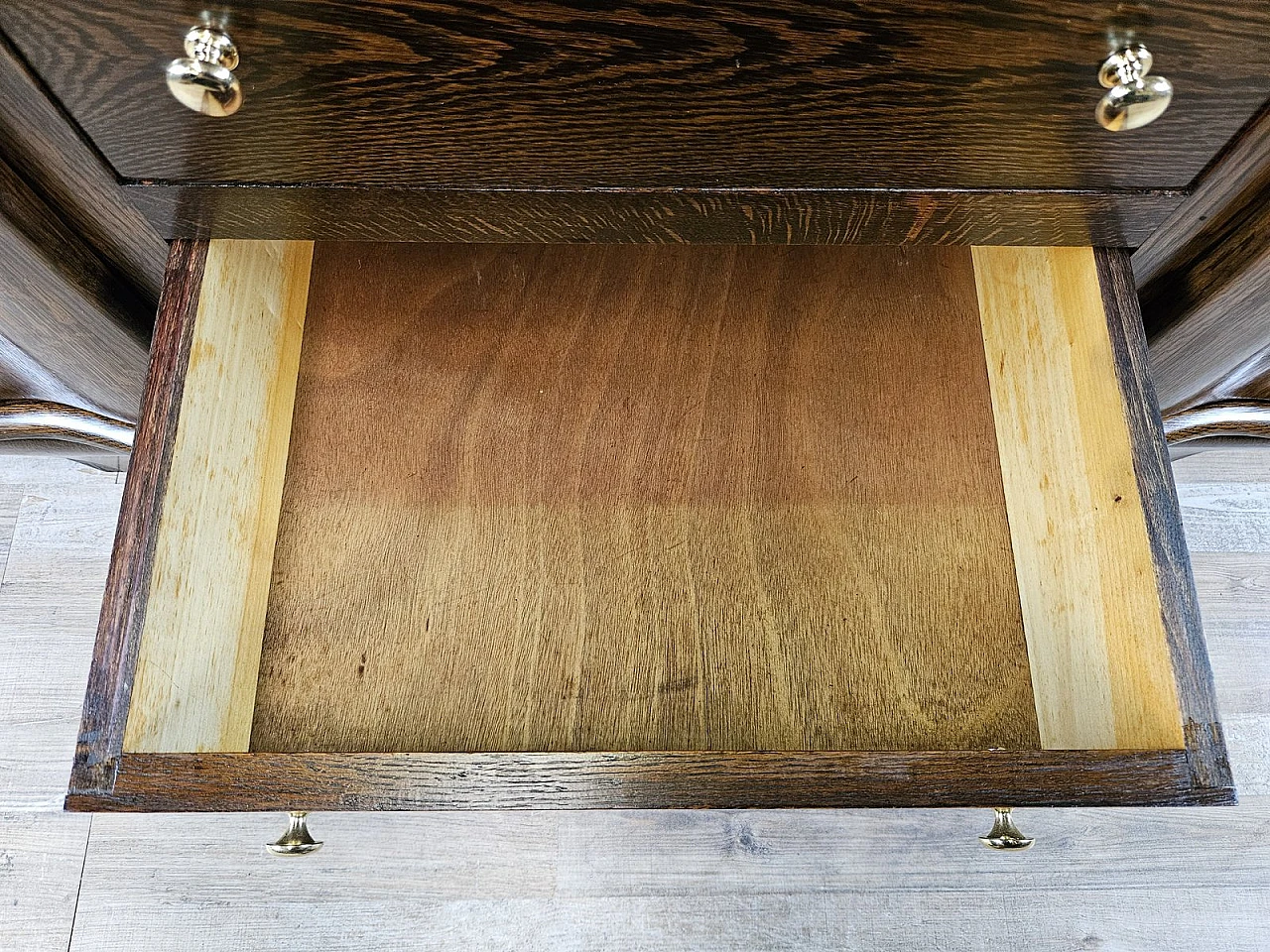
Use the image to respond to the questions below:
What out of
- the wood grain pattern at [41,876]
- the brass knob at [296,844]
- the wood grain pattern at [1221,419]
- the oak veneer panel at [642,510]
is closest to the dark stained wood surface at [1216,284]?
the wood grain pattern at [1221,419]

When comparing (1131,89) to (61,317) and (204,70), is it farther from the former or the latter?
(61,317)

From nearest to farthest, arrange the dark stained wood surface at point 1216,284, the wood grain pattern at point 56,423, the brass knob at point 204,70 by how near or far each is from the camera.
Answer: the brass knob at point 204,70
the dark stained wood surface at point 1216,284
the wood grain pattern at point 56,423

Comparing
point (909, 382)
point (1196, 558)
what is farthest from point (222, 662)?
point (1196, 558)

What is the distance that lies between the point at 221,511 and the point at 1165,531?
18.8 inches

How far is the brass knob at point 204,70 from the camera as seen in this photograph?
36 centimetres

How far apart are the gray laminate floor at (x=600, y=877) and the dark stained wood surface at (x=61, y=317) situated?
32 centimetres

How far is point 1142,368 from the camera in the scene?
1.50 feet

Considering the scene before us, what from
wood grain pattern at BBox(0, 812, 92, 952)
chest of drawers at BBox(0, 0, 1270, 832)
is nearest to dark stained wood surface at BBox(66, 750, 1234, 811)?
chest of drawers at BBox(0, 0, 1270, 832)

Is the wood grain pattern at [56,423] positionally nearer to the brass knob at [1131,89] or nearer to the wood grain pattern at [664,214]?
the wood grain pattern at [664,214]

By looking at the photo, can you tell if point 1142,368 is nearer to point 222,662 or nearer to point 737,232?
point 737,232

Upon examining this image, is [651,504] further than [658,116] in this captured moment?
Yes

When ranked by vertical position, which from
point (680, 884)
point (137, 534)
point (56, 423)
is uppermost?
point (56, 423)

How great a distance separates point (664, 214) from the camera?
1.53 feet

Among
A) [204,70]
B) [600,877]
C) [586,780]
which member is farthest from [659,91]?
[600,877]
